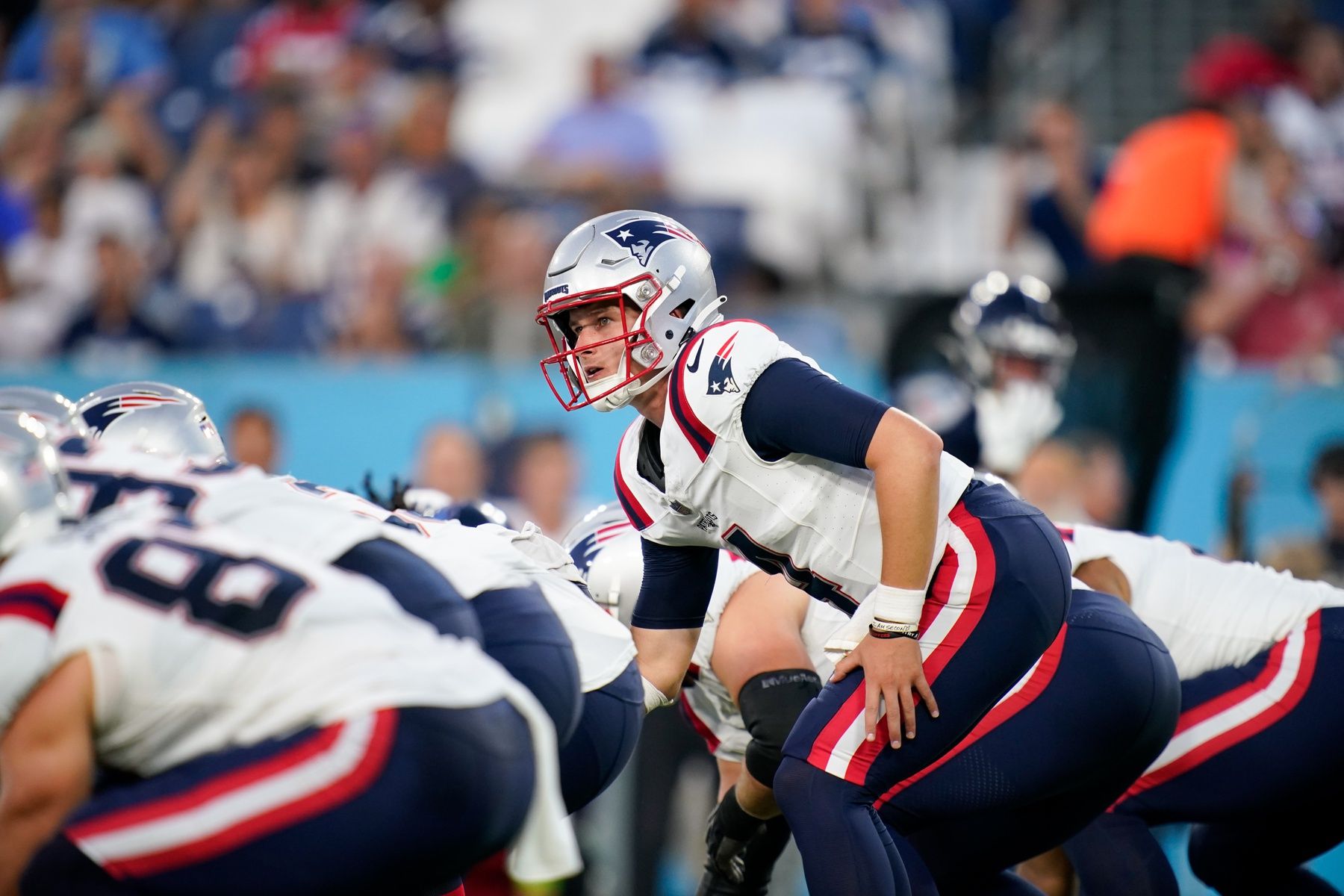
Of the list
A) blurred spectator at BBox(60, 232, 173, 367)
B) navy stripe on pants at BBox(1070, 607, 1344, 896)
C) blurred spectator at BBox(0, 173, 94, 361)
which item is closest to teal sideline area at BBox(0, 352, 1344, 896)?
blurred spectator at BBox(60, 232, 173, 367)

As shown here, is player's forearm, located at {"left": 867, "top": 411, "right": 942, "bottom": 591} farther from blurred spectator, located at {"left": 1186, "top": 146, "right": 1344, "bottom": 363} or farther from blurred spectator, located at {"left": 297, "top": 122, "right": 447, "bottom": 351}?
blurred spectator, located at {"left": 297, "top": 122, "right": 447, "bottom": 351}

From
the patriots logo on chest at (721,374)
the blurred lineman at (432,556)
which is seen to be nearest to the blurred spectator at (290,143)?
the blurred lineman at (432,556)

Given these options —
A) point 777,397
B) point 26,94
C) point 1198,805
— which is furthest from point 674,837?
point 26,94

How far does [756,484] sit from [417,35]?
9.21 metres

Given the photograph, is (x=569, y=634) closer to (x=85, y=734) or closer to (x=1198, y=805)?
(x=85, y=734)

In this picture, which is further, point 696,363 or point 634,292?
point 634,292

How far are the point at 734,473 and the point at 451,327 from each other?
5.63 m

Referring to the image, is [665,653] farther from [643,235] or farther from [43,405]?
[43,405]

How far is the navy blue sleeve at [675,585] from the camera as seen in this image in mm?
3855

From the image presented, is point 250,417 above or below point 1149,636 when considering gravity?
below

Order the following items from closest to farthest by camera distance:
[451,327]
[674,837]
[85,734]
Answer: [85,734] → [674,837] → [451,327]

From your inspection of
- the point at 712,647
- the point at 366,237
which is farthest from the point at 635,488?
the point at 366,237

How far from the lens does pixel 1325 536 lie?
6629 mm

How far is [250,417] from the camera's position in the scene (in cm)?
825
